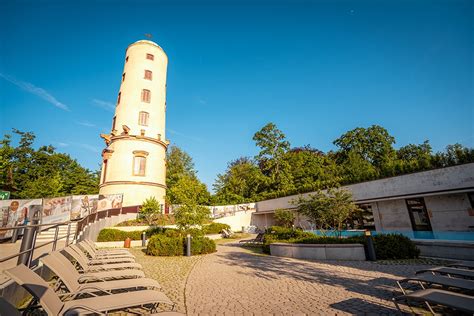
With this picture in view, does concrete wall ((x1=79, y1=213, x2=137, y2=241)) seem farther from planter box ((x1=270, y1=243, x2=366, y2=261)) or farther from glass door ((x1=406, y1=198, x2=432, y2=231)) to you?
glass door ((x1=406, y1=198, x2=432, y2=231))

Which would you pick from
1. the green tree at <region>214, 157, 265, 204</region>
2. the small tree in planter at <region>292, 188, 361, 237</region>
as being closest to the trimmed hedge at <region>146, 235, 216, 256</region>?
the small tree in planter at <region>292, 188, 361, 237</region>

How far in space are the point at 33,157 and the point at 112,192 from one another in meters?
33.6

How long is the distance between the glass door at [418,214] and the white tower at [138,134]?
900 inches

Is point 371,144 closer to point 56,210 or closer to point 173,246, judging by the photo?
point 173,246

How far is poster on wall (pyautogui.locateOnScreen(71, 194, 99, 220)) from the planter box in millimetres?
18535

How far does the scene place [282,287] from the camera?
6.27 meters

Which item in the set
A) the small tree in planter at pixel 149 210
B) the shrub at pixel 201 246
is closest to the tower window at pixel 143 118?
the small tree in planter at pixel 149 210

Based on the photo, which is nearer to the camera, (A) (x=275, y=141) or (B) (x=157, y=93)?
(B) (x=157, y=93)

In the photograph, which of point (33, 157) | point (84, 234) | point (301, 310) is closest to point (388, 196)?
point (301, 310)

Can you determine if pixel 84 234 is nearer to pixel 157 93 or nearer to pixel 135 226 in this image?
pixel 135 226

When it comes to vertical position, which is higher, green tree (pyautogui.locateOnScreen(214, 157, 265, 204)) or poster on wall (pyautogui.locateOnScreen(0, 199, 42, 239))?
green tree (pyautogui.locateOnScreen(214, 157, 265, 204))

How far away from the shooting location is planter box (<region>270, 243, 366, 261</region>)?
392 inches

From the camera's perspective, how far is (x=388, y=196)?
18.3 metres

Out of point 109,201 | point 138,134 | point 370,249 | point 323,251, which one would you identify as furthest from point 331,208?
point 138,134
